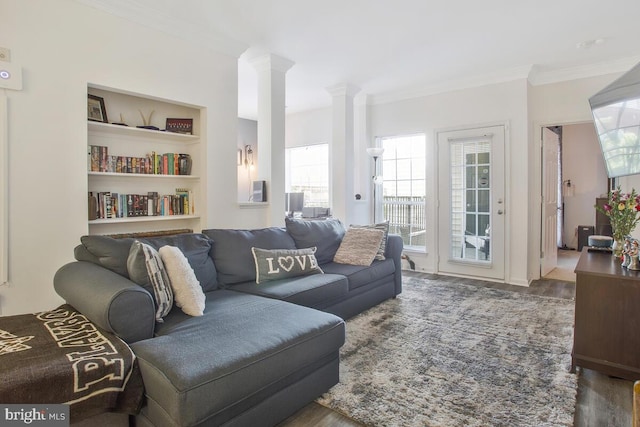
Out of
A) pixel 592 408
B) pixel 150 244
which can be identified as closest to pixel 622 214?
pixel 592 408

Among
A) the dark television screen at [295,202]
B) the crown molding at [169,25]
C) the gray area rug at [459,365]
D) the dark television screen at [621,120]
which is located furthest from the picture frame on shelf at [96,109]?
the dark television screen at [621,120]

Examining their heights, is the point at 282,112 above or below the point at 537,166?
above

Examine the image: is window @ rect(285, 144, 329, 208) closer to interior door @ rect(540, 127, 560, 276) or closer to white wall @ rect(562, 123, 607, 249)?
interior door @ rect(540, 127, 560, 276)

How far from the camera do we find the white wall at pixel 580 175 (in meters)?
6.88

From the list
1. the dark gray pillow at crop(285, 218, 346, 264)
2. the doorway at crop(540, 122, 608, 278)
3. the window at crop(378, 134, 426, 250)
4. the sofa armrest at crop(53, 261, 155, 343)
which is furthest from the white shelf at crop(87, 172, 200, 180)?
the doorway at crop(540, 122, 608, 278)

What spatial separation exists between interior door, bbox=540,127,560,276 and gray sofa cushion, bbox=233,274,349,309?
3.19 m

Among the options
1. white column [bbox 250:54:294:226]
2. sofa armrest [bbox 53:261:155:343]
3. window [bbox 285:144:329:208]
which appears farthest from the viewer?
window [bbox 285:144:329:208]

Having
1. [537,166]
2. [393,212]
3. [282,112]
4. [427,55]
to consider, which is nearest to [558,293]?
[537,166]

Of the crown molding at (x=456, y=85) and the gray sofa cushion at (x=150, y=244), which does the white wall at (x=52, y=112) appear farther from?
the crown molding at (x=456, y=85)

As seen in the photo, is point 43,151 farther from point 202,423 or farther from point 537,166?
point 537,166

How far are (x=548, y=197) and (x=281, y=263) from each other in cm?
384

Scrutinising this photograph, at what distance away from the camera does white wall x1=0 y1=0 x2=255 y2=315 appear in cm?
247

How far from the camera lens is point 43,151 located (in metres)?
2.57

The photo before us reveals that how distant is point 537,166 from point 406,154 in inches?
67.7
